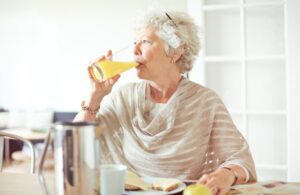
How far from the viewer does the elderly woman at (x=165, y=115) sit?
1424mm

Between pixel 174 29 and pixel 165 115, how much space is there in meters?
0.33

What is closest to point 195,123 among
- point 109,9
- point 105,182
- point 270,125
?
point 105,182

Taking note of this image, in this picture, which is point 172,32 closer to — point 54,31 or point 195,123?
point 195,123

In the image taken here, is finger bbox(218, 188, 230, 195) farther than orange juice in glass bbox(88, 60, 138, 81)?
No

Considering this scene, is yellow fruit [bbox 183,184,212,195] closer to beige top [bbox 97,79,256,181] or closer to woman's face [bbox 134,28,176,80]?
beige top [bbox 97,79,256,181]

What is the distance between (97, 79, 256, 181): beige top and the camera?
4.66 ft

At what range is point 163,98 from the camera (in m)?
1.55

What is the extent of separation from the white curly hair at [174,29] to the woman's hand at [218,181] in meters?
0.59

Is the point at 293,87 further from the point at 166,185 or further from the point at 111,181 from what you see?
the point at 111,181

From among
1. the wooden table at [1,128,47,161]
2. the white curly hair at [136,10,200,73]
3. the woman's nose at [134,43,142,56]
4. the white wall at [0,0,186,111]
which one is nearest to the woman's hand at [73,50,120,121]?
the woman's nose at [134,43,142,56]

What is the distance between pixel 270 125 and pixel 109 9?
2482 millimetres

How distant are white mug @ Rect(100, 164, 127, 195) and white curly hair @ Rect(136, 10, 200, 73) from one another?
2.37ft

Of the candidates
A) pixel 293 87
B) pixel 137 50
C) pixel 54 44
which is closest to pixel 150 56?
pixel 137 50

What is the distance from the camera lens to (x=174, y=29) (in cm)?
153
